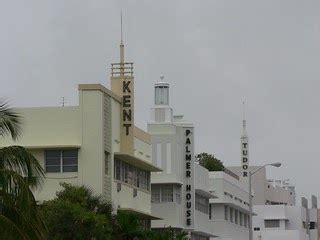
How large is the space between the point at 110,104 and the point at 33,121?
12.0ft

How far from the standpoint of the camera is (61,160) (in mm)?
49188

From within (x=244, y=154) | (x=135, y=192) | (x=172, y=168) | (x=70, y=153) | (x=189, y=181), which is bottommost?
(x=135, y=192)

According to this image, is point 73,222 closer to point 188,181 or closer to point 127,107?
point 127,107

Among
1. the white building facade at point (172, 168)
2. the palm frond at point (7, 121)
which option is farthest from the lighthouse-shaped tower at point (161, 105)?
the palm frond at point (7, 121)

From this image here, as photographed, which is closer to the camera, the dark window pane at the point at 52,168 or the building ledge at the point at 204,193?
the dark window pane at the point at 52,168

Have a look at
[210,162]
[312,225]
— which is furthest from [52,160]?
[312,225]

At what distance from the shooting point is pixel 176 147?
63.1m

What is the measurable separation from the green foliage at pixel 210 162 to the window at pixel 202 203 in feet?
104

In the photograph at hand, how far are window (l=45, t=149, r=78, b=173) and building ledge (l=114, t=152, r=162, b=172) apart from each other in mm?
2404

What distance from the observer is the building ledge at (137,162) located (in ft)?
168

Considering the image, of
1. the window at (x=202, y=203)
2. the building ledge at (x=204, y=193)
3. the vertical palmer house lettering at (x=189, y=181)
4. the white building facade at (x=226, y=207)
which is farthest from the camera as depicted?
the white building facade at (x=226, y=207)

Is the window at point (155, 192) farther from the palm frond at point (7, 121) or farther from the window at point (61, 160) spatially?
the palm frond at point (7, 121)

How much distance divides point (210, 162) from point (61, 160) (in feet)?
193

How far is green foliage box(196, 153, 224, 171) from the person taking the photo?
105312 mm
